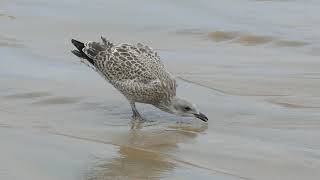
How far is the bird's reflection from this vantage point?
5.62 m

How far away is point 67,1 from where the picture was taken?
13273 mm

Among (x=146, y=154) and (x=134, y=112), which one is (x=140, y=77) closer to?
(x=134, y=112)

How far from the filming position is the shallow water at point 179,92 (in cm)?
587

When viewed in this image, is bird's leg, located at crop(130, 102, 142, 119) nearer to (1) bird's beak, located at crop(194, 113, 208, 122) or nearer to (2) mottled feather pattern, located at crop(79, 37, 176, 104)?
(2) mottled feather pattern, located at crop(79, 37, 176, 104)

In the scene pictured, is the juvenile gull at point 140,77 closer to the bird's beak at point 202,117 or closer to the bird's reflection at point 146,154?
the bird's beak at point 202,117

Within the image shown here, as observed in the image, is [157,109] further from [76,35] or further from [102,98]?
[76,35]

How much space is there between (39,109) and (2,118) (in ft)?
1.46

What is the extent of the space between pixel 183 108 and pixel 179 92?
962mm

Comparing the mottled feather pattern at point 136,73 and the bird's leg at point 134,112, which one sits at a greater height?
the mottled feather pattern at point 136,73

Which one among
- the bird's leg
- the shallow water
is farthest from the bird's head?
the bird's leg

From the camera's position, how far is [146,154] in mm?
6137

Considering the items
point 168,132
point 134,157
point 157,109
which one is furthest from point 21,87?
point 134,157

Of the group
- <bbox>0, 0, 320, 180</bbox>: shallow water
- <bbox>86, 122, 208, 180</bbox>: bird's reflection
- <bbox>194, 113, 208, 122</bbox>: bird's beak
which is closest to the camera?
<bbox>86, 122, 208, 180</bbox>: bird's reflection

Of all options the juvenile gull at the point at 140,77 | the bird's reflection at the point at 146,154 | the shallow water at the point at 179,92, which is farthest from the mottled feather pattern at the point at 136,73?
the bird's reflection at the point at 146,154
